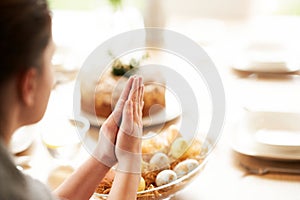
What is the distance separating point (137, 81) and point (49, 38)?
34 centimetres

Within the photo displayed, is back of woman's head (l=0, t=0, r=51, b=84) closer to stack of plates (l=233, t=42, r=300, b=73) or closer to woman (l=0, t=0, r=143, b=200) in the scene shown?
woman (l=0, t=0, r=143, b=200)

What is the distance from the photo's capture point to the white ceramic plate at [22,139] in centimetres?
133

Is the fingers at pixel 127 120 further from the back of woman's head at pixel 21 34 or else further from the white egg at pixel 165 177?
the back of woman's head at pixel 21 34

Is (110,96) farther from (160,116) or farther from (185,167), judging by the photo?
(185,167)

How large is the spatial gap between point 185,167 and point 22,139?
491 millimetres

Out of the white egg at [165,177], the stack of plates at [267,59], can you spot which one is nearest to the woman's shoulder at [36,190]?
the white egg at [165,177]

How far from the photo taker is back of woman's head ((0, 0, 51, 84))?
64 centimetres

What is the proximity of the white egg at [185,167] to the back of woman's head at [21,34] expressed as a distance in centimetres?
52

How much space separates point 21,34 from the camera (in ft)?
2.15

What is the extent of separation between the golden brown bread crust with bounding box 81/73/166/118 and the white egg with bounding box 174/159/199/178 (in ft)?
1.00

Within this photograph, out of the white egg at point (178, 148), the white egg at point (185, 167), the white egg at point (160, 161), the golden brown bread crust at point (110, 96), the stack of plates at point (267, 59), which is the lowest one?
the white egg at point (185, 167)

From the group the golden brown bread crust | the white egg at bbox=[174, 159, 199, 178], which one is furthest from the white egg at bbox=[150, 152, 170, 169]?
the golden brown bread crust

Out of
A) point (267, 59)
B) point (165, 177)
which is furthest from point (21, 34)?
point (267, 59)

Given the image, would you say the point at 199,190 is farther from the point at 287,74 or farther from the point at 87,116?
the point at 287,74
